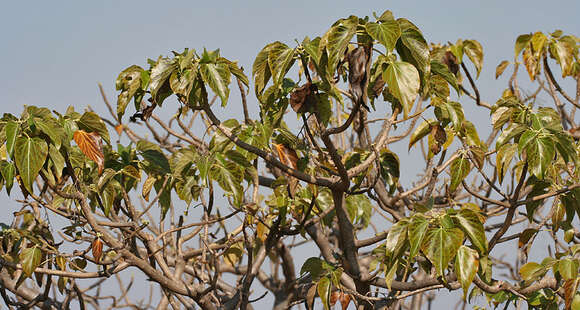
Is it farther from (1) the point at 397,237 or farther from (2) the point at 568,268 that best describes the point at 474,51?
(1) the point at 397,237

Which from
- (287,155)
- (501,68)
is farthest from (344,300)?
(501,68)

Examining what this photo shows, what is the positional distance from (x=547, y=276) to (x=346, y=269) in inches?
34.1

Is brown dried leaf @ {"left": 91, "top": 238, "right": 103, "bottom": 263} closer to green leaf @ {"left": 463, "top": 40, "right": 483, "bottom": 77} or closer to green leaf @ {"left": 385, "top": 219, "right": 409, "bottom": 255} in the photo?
green leaf @ {"left": 385, "top": 219, "right": 409, "bottom": 255}

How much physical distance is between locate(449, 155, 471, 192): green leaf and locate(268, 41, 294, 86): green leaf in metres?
0.90

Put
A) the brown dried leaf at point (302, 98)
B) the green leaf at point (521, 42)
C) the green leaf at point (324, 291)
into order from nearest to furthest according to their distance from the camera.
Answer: the brown dried leaf at point (302, 98) → the green leaf at point (324, 291) → the green leaf at point (521, 42)

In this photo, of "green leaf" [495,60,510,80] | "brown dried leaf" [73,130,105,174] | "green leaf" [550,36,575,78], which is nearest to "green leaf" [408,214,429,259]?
"brown dried leaf" [73,130,105,174]

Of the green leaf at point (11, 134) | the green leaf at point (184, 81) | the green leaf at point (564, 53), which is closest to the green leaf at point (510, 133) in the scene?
the green leaf at point (184, 81)

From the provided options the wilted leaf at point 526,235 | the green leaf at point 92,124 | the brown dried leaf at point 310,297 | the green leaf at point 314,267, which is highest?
the green leaf at point 92,124

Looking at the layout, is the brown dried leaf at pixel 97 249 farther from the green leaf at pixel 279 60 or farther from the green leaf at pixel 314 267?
the green leaf at pixel 279 60

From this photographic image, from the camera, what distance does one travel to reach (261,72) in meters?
1.95

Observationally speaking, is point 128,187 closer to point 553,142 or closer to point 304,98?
point 304,98

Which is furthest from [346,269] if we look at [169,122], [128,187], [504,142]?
[169,122]

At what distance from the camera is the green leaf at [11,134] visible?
1980 mm

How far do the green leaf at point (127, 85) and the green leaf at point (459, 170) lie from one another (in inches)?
46.3
